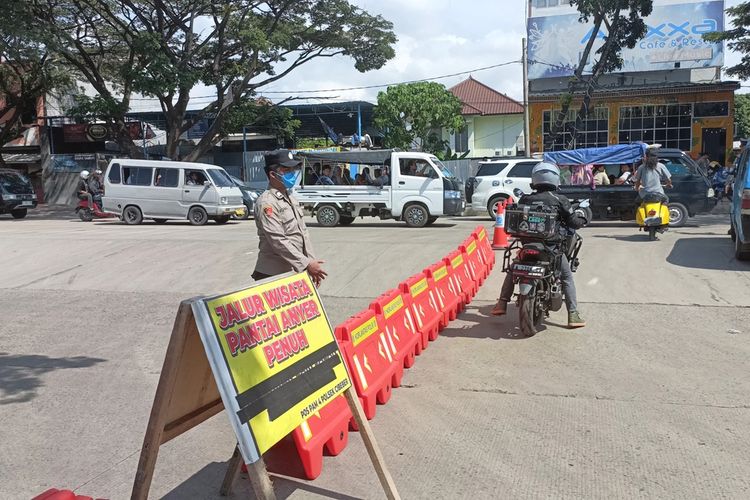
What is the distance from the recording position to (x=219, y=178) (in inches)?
800

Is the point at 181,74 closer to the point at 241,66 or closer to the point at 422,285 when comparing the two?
the point at 241,66

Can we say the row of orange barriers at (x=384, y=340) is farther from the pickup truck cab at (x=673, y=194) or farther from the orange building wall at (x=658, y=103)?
the orange building wall at (x=658, y=103)

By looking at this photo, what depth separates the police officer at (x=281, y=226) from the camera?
16.5 ft

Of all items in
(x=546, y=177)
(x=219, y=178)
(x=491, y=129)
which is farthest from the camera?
(x=491, y=129)

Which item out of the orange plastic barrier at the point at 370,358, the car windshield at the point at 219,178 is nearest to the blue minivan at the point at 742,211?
the orange plastic barrier at the point at 370,358

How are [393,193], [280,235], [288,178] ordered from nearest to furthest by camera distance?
[280,235] → [288,178] → [393,193]

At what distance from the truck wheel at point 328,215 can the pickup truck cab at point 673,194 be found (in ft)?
20.0

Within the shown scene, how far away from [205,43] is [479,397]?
24.8 m

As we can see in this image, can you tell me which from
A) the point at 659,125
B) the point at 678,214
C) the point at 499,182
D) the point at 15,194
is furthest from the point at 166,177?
the point at 659,125

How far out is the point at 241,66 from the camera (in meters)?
26.2

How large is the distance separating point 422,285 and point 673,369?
2357mm

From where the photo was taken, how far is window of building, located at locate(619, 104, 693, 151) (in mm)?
34250

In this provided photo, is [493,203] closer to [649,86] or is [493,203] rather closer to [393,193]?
[393,193]

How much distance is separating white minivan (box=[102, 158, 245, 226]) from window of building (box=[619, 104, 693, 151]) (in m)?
23.8
